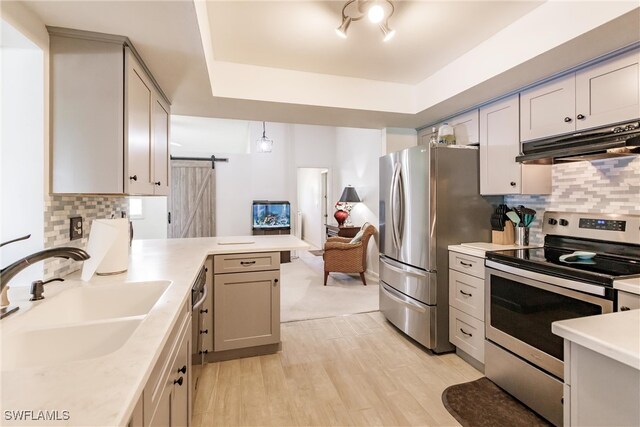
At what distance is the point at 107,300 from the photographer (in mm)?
1361

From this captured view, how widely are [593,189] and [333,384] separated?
2205mm

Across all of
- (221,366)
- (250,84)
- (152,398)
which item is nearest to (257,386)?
(221,366)

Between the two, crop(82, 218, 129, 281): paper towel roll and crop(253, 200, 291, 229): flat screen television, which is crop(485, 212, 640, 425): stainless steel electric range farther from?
crop(253, 200, 291, 229): flat screen television

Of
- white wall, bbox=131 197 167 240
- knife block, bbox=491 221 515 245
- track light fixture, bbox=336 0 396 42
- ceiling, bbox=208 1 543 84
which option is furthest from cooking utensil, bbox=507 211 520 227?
white wall, bbox=131 197 167 240

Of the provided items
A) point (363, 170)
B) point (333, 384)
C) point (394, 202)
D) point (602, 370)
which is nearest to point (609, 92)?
point (394, 202)

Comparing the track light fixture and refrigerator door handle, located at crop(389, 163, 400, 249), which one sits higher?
the track light fixture

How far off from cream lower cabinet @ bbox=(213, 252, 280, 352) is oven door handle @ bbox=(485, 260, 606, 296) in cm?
161

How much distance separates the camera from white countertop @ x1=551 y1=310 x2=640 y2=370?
2.49 feet

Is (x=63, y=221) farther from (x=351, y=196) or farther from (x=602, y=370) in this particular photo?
(x=351, y=196)

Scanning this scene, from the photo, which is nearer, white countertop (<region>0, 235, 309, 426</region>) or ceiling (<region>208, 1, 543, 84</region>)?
white countertop (<region>0, 235, 309, 426</region>)

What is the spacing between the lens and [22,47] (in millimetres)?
1349

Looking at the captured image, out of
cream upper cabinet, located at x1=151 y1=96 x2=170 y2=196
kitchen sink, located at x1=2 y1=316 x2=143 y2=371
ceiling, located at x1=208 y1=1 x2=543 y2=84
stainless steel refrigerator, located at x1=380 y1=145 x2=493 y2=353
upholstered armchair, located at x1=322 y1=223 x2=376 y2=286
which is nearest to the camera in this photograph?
kitchen sink, located at x1=2 y1=316 x2=143 y2=371

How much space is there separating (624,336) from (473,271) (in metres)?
1.50

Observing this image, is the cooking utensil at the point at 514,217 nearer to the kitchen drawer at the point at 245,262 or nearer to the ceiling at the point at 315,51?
the ceiling at the point at 315,51
